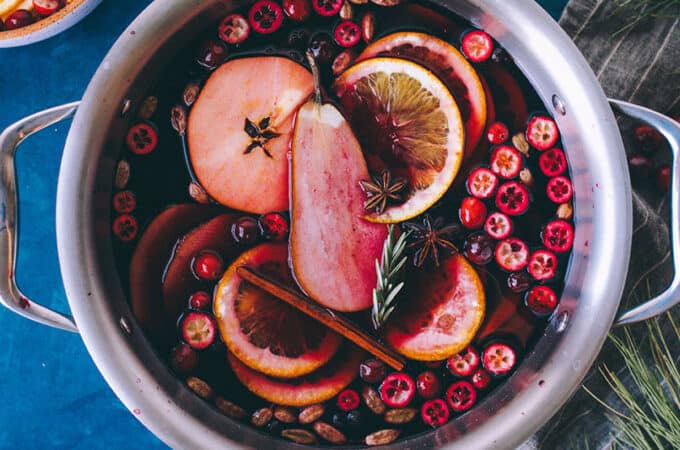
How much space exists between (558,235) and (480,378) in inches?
13.5

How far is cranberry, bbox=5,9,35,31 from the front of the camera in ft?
5.40

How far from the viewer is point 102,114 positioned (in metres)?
1.32

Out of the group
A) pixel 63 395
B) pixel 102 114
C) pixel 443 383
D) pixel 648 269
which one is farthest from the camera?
pixel 63 395

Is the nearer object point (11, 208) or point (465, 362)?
point (11, 208)

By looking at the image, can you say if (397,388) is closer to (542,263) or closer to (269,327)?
(269,327)

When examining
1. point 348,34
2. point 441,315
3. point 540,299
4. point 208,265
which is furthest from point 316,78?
point 540,299

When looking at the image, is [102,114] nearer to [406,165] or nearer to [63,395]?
[406,165]

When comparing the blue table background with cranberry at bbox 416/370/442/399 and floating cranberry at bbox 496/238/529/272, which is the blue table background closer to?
cranberry at bbox 416/370/442/399

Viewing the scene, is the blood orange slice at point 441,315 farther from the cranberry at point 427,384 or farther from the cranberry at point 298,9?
the cranberry at point 298,9

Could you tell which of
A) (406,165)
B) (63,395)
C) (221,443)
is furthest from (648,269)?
(63,395)

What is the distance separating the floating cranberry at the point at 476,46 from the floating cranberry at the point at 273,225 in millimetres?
A: 517

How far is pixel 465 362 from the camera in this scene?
4.60ft

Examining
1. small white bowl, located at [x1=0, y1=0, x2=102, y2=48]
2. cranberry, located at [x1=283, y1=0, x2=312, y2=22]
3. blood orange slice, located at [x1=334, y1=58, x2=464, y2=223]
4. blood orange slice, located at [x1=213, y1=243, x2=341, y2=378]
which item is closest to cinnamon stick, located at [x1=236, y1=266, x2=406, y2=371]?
blood orange slice, located at [x1=213, y1=243, x2=341, y2=378]

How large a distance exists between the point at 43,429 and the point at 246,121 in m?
0.97
